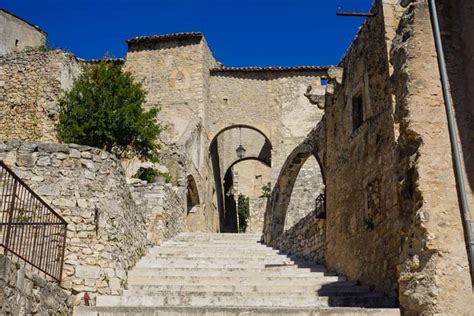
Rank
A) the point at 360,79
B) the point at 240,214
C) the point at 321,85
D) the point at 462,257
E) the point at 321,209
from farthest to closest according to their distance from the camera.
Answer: the point at 240,214 → the point at 321,85 → the point at 321,209 → the point at 360,79 → the point at 462,257

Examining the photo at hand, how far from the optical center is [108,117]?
58.3ft

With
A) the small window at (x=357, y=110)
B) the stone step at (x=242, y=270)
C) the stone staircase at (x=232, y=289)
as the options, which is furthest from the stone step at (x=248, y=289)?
the small window at (x=357, y=110)

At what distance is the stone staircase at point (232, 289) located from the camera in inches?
287

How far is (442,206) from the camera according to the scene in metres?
6.19

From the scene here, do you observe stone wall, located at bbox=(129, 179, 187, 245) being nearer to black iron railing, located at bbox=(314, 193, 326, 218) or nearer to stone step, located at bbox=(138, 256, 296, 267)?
stone step, located at bbox=(138, 256, 296, 267)

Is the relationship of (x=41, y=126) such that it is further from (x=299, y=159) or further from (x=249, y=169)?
(x=249, y=169)

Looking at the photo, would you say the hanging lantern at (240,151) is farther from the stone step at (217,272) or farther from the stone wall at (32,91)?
the stone step at (217,272)

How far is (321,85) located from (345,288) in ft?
64.2

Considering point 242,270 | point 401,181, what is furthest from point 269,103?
point 401,181

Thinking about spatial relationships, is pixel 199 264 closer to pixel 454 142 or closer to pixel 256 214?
pixel 454 142

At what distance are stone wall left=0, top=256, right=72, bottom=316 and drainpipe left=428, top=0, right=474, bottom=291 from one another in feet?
14.8

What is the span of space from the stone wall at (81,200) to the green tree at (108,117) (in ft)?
28.6

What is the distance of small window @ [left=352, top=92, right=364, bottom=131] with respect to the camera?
425 inches

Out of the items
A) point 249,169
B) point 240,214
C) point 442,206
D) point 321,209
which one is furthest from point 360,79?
point 249,169
